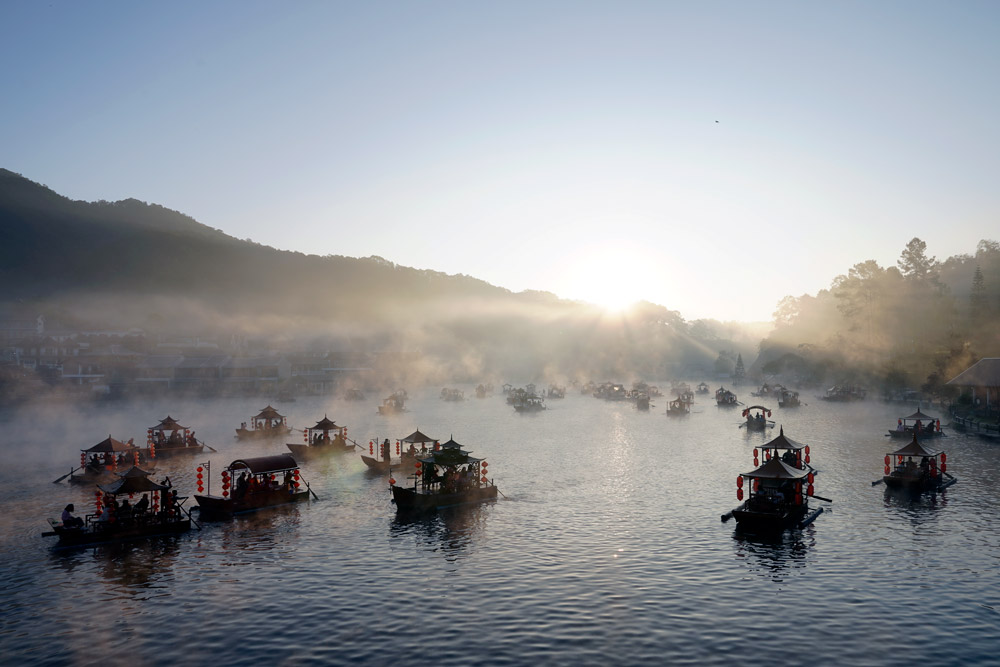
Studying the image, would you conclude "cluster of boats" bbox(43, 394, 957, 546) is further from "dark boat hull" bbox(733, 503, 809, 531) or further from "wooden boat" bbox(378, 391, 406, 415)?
"wooden boat" bbox(378, 391, 406, 415)

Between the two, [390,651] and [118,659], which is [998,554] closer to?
[390,651]

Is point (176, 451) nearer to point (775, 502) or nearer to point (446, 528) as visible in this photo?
point (446, 528)

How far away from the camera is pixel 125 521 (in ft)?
128

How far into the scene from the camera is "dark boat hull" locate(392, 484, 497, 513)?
1817 inches

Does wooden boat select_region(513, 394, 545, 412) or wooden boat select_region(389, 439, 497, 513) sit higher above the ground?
wooden boat select_region(389, 439, 497, 513)

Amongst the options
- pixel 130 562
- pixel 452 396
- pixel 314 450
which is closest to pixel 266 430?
pixel 314 450

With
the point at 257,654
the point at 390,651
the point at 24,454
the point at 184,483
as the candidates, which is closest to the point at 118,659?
the point at 257,654

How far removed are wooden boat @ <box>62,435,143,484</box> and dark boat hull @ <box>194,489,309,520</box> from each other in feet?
62.0

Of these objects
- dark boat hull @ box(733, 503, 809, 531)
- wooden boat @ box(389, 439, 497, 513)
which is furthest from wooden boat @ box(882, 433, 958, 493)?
wooden boat @ box(389, 439, 497, 513)

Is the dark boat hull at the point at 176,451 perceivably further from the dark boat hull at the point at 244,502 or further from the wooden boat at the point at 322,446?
the dark boat hull at the point at 244,502

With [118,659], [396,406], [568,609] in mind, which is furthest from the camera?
[396,406]

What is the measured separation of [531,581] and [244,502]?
82.9 feet

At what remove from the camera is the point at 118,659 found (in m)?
23.5

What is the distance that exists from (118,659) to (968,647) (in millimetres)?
32662
